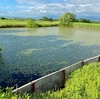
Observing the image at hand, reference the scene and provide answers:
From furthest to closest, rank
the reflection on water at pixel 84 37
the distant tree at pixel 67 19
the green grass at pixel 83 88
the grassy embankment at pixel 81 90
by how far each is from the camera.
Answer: the distant tree at pixel 67 19 → the reflection on water at pixel 84 37 → the green grass at pixel 83 88 → the grassy embankment at pixel 81 90

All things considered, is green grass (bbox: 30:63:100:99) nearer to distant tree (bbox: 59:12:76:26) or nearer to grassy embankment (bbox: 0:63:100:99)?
grassy embankment (bbox: 0:63:100:99)

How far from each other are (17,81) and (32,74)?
1.47m

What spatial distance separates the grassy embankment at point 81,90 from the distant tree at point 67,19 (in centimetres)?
5617

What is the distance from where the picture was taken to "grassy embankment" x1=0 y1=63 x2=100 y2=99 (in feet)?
23.9

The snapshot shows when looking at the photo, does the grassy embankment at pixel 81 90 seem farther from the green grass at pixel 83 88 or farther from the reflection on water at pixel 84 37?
the reflection on water at pixel 84 37

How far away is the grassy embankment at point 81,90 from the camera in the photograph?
729 centimetres

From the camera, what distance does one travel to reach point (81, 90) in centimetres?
809

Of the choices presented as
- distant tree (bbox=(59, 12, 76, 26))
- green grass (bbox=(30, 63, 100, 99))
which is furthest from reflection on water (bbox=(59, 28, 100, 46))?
distant tree (bbox=(59, 12, 76, 26))

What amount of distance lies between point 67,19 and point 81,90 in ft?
204

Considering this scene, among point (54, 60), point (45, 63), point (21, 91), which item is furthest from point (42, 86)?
point (54, 60)

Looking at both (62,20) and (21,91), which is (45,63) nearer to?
(21,91)

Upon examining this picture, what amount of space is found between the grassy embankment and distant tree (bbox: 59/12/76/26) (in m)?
56.2

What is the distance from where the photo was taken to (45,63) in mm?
15797

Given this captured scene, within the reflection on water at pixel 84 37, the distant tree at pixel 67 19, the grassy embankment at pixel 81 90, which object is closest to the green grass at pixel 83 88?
the grassy embankment at pixel 81 90
